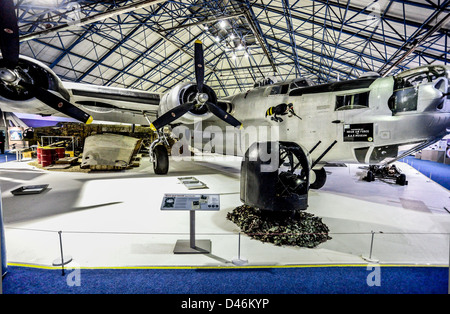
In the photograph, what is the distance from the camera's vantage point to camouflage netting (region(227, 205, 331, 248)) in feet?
11.9

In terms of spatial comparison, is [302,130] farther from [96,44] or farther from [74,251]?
[96,44]

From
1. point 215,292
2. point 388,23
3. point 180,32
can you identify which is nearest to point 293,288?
point 215,292

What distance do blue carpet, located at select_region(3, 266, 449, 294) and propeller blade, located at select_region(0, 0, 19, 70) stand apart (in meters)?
4.57

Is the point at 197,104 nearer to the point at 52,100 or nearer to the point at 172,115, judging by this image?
the point at 172,115

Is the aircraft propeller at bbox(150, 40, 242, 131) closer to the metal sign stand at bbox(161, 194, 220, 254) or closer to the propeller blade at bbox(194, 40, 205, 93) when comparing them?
the propeller blade at bbox(194, 40, 205, 93)

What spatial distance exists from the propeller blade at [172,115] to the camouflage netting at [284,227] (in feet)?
12.3

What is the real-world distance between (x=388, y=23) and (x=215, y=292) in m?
17.2

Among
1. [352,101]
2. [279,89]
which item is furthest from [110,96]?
[352,101]

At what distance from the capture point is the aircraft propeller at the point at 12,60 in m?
4.28

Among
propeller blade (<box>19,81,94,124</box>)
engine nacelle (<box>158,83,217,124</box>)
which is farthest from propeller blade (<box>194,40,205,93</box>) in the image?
propeller blade (<box>19,81,94,124</box>)

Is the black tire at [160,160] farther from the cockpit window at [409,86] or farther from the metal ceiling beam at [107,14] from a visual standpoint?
the cockpit window at [409,86]

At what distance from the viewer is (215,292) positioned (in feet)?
8.32

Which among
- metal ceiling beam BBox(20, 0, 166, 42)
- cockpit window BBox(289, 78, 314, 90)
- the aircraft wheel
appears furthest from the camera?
metal ceiling beam BBox(20, 0, 166, 42)
